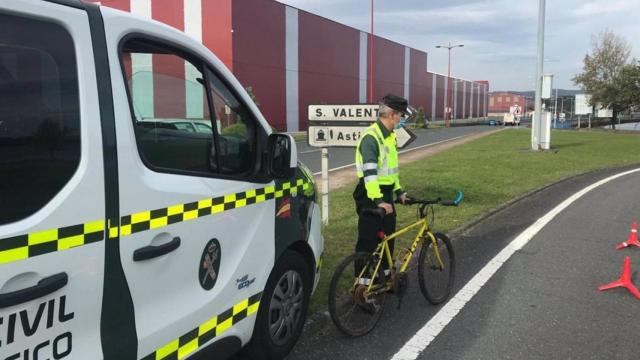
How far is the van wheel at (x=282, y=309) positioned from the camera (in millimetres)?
3549

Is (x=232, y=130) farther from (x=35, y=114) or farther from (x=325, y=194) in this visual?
(x=325, y=194)

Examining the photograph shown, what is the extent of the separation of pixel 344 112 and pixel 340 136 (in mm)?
311

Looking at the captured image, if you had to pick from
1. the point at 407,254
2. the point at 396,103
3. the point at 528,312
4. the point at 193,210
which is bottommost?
the point at 528,312

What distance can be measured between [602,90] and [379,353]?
66.5 meters

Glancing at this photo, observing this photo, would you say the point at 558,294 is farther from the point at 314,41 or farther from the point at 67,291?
the point at 314,41

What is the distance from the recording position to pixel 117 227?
225cm

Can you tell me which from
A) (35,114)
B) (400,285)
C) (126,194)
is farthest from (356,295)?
(35,114)

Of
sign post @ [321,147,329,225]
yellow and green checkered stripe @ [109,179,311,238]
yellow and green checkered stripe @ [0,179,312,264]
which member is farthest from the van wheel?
sign post @ [321,147,329,225]

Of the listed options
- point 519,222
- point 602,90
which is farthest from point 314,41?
point 519,222

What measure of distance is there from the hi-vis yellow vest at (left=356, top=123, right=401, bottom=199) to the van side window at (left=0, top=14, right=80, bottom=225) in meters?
2.64

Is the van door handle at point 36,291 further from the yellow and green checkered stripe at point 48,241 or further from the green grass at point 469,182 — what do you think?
the green grass at point 469,182

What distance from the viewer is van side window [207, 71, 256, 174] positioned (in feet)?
10.2

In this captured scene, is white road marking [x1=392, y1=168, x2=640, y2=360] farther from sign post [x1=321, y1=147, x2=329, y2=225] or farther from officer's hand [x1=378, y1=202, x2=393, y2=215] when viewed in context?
sign post [x1=321, y1=147, x2=329, y2=225]

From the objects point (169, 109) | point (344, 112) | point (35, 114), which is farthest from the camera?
point (344, 112)
